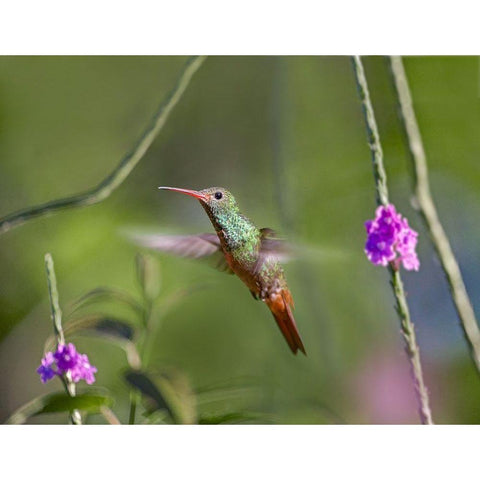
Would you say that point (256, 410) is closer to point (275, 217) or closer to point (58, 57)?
point (275, 217)

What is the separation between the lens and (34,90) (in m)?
2.87

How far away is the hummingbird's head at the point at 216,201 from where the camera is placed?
8.80 feet

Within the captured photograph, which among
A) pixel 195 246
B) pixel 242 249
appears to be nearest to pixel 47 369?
pixel 195 246

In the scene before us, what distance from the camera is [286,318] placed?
2791 mm

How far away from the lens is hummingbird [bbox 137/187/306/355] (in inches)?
104

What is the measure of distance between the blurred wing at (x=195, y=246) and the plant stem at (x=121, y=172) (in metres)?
0.28

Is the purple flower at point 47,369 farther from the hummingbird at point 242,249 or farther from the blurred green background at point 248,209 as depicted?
the hummingbird at point 242,249

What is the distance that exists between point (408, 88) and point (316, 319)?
0.97m

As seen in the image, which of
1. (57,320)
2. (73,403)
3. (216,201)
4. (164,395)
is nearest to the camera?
(164,395)

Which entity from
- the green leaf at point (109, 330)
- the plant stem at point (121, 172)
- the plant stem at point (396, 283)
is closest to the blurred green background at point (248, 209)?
the plant stem at point (121, 172)

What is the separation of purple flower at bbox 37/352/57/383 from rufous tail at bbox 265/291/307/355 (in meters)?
0.85

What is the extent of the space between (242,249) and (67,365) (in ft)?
2.65

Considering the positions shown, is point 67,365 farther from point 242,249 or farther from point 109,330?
point 242,249

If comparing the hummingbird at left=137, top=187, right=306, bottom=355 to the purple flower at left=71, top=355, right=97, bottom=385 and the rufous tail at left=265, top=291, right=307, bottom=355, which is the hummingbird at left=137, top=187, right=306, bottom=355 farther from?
the purple flower at left=71, top=355, right=97, bottom=385
